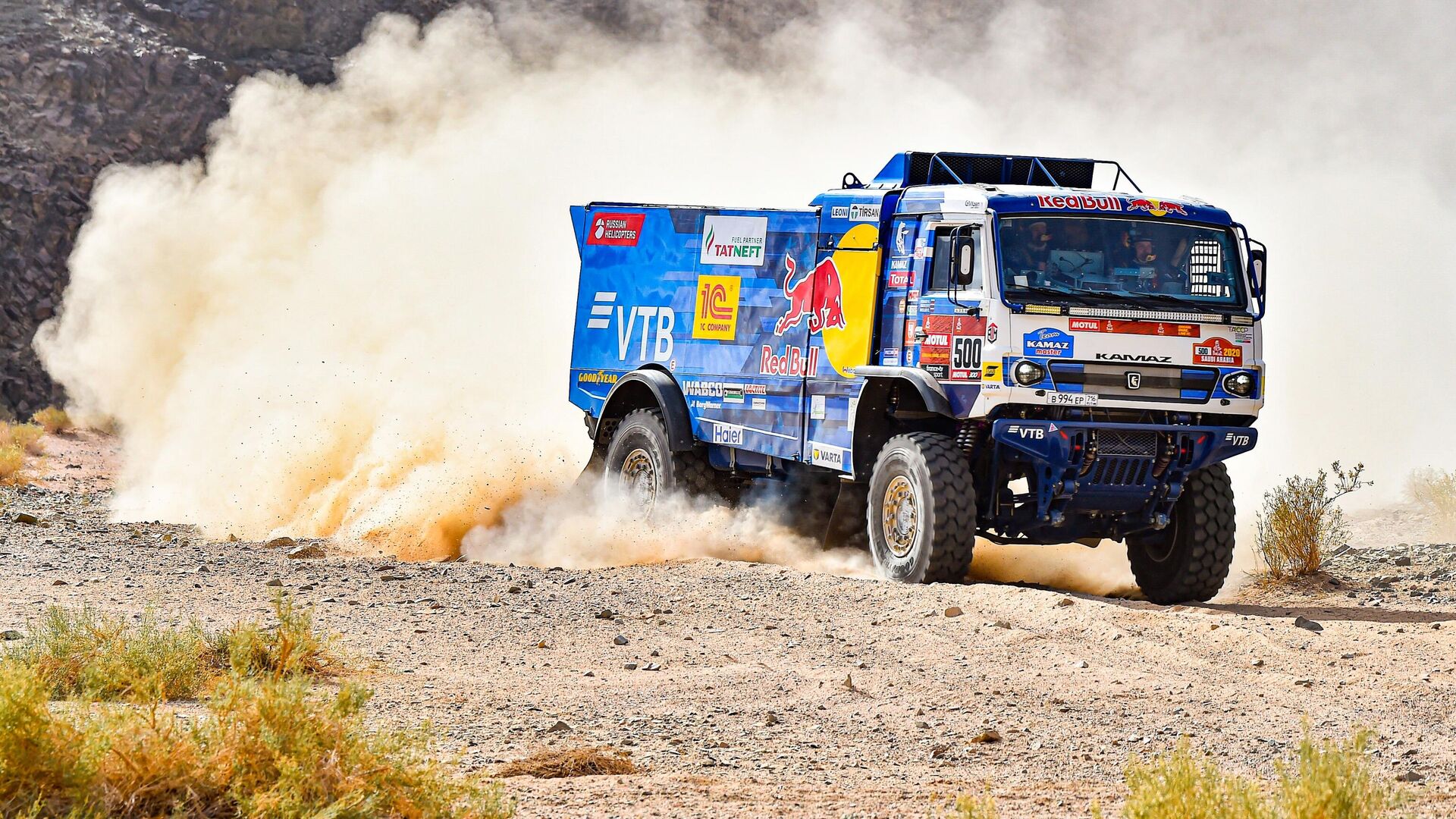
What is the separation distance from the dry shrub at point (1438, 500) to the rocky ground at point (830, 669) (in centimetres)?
368

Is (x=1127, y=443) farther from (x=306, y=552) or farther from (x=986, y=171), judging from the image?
(x=306, y=552)

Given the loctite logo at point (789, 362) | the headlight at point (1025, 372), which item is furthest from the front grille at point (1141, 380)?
the loctite logo at point (789, 362)

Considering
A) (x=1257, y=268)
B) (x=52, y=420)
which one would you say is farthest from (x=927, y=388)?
(x=52, y=420)

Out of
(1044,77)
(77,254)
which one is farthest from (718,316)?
(1044,77)

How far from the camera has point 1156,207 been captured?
35.8 ft

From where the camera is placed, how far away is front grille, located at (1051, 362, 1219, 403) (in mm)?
10500

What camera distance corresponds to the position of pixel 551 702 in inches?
294

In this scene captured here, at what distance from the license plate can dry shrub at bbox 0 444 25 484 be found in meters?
16.1

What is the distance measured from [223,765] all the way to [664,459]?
892 cm

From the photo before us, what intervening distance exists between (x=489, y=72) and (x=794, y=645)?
2432cm

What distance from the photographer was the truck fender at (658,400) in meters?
13.4

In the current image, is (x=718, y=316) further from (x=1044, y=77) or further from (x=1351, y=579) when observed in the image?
(x=1044, y=77)

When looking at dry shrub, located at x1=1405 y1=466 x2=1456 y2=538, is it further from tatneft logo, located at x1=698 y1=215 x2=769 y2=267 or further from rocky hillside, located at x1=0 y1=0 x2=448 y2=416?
rocky hillside, located at x1=0 y1=0 x2=448 y2=416

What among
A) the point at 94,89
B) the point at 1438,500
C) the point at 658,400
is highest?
the point at 94,89
